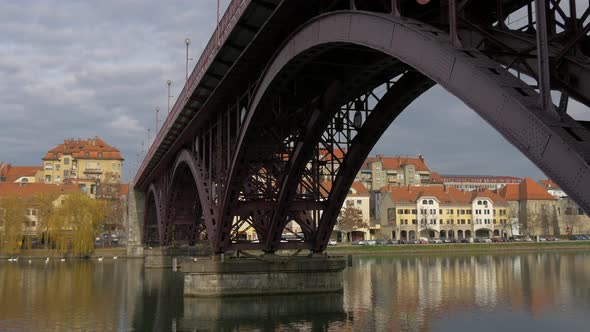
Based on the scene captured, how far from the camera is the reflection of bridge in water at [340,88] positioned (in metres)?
9.51

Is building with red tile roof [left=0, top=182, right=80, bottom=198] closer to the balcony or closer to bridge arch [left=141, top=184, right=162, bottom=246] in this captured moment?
bridge arch [left=141, top=184, right=162, bottom=246]

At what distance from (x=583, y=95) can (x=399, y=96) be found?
1442cm

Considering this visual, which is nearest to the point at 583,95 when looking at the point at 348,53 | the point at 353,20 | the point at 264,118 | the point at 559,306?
the point at 353,20

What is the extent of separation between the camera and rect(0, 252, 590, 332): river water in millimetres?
26547

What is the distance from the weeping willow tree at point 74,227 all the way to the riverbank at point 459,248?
31.4 m

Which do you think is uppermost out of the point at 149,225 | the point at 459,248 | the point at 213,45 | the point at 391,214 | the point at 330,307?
the point at 213,45

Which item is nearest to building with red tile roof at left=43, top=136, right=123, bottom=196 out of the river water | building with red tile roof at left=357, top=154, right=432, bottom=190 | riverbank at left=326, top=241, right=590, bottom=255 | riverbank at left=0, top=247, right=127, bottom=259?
riverbank at left=0, top=247, right=127, bottom=259

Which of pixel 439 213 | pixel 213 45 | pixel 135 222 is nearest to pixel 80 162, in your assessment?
pixel 135 222

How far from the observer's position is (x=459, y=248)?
304 feet

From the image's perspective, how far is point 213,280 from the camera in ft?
108

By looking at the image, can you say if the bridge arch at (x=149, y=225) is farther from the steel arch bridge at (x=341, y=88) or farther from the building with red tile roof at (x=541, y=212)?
the building with red tile roof at (x=541, y=212)

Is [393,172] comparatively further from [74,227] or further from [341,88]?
[341,88]

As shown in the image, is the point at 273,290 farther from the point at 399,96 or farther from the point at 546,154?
the point at 546,154

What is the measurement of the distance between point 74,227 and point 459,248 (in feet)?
175
